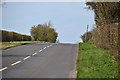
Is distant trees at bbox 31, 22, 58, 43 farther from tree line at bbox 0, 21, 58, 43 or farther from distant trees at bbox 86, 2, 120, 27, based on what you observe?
distant trees at bbox 86, 2, 120, 27

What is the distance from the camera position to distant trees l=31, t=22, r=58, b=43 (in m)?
80.3

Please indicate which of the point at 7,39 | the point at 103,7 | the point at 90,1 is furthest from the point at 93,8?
the point at 7,39

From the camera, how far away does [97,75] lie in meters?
11.5

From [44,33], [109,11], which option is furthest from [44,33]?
[109,11]

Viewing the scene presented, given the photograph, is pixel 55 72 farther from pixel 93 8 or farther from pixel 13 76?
pixel 93 8

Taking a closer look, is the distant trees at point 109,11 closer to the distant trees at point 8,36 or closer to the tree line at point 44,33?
the distant trees at point 8,36

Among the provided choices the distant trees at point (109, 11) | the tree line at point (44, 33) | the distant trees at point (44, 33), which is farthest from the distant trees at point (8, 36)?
the distant trees at point (44, 33)

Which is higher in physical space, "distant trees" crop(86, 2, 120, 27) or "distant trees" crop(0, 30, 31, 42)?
"distant trees" crop(86, 2, 120, 27)

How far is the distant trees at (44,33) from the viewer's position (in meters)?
80.3

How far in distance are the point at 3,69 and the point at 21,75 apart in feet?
7.03

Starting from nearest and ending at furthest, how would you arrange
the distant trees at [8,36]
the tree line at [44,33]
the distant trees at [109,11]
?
the distant trees at [109,11], the distant trees at [8,36], the tree line at [44,33]

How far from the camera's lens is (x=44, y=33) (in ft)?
270

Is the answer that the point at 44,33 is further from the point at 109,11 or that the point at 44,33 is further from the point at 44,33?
the point at 109,11

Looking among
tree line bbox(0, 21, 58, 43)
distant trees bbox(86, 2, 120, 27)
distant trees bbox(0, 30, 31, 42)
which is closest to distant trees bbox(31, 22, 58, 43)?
tree line bbox(0, 21, 58, 43)
